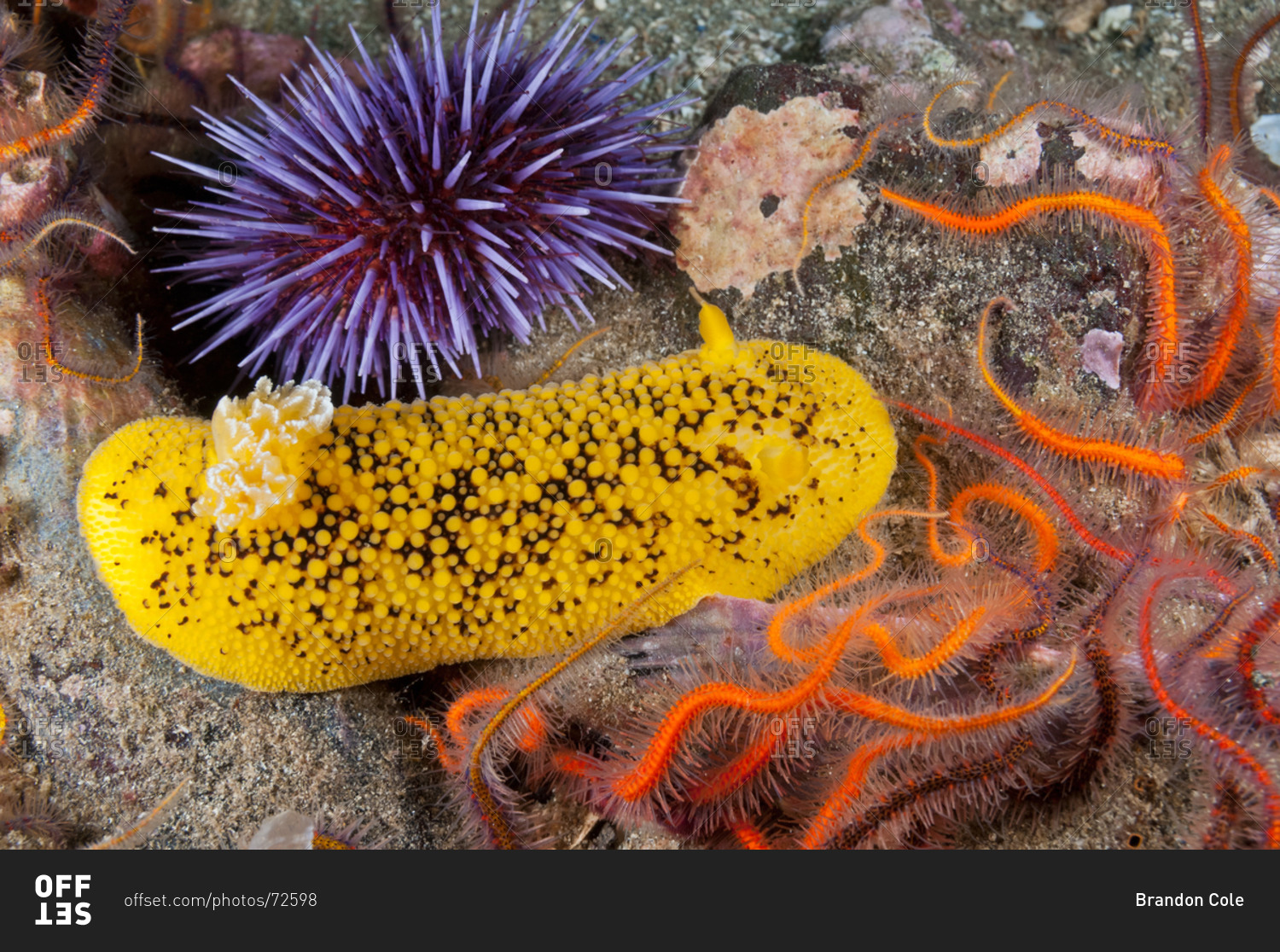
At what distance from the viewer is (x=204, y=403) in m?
3.16

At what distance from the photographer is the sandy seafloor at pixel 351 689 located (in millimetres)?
2355

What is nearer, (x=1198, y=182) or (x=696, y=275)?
(x=1198, y=182)

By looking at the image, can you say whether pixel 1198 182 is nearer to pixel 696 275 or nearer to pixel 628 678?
pixel 696 275

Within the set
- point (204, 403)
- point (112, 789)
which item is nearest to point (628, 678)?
point (112, 789)

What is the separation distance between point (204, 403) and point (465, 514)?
5.15 feet

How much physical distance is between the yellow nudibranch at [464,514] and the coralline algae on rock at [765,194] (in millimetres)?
518

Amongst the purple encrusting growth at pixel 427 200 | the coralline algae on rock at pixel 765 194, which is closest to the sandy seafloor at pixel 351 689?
the coralline algae on rock at pixel 765 194
